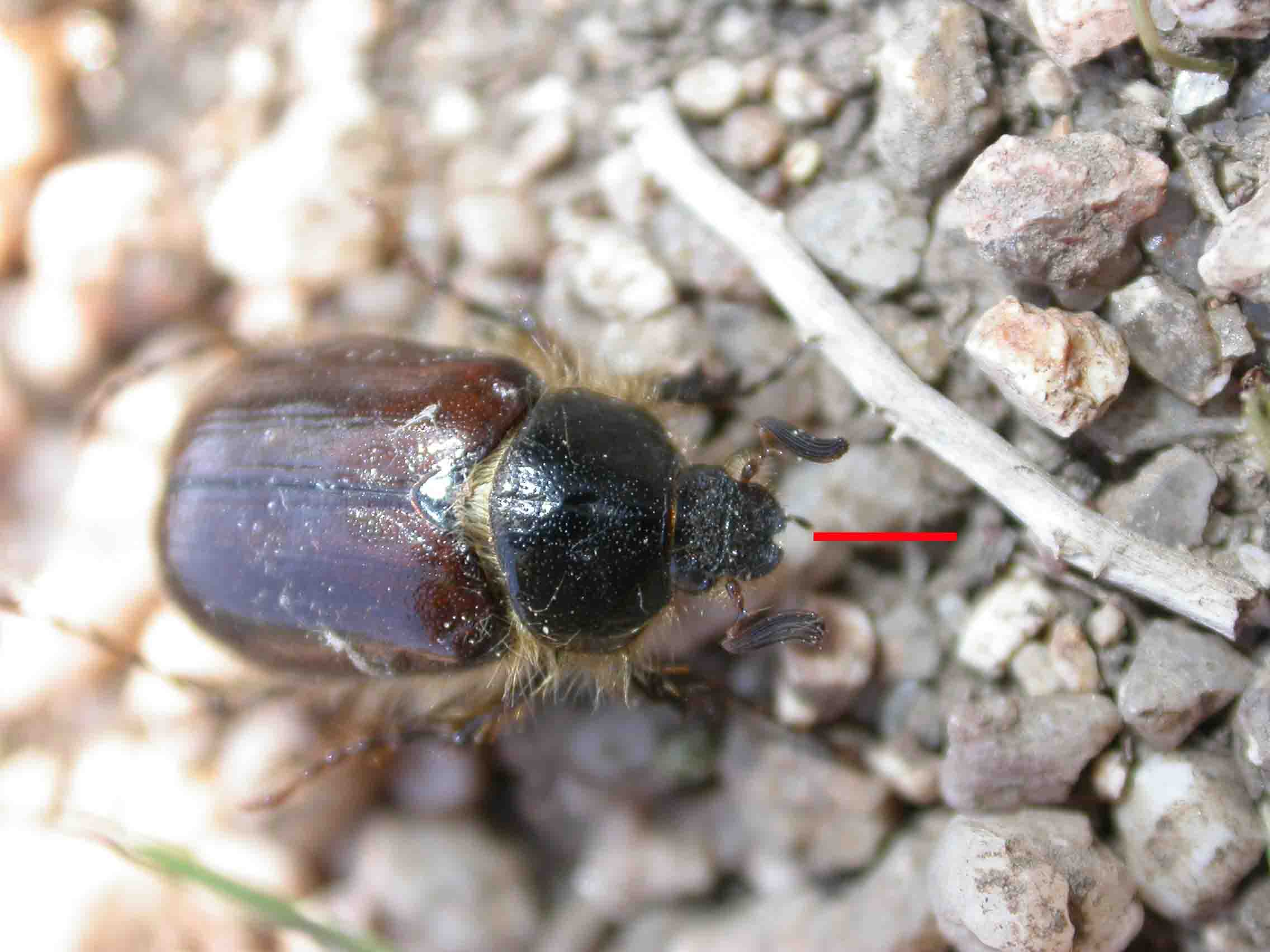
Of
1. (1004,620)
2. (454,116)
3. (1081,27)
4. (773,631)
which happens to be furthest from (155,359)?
(1081,27)

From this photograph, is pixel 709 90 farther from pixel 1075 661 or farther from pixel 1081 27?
pixel 1075 661

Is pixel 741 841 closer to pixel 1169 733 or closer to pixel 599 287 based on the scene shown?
pixel 1169 733

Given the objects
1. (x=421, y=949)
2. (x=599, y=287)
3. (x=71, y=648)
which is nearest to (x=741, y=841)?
(x=421, y=949)

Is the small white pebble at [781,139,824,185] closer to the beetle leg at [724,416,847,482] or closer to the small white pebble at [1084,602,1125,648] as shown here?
the beetle leg at [724,416,847,482]

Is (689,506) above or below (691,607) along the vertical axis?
above

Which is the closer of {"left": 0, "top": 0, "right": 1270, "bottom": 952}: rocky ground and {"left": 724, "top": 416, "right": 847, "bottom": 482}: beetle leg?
{"left": 0, "top": 0, "right": 1270, "bottom": 952}: rocky ground

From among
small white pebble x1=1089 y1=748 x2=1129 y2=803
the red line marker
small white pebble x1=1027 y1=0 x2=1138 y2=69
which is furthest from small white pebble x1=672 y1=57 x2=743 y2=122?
small white pebble x1=1089 y1=748 x2=1129 y2=803
